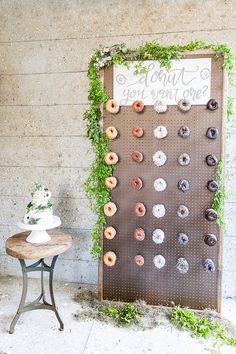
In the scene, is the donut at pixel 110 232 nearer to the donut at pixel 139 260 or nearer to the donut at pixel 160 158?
the donut at pixel 139 260

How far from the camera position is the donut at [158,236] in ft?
7.86

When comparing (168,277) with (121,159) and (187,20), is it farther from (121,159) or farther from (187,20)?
(187,20)

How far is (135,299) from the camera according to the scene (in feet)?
8.32

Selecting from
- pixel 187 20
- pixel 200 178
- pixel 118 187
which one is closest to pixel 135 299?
pixel 118 187

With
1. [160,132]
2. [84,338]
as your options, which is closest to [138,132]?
[160,132]

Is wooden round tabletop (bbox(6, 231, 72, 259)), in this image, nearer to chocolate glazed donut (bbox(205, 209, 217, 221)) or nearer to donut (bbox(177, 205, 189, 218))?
donut (bbox(177, 205, 189, 218))

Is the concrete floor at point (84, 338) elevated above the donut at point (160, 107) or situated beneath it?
situated beneath

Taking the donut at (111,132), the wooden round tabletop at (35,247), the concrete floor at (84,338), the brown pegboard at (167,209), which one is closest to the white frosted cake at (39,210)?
the wooden round tabletop at (35,247)

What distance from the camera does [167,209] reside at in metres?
2.42

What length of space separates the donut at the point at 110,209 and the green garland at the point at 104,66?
1.4 inches

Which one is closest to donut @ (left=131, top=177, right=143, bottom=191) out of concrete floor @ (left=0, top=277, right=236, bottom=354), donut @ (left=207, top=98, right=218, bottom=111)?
donut @ (left=207, top=98, right=218, bottom=111)

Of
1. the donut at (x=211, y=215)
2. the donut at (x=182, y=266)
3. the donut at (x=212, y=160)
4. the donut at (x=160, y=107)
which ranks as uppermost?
the donut at (x=160, y=107)

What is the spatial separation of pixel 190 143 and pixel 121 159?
539 millimetres

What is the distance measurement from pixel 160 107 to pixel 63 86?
956mm
